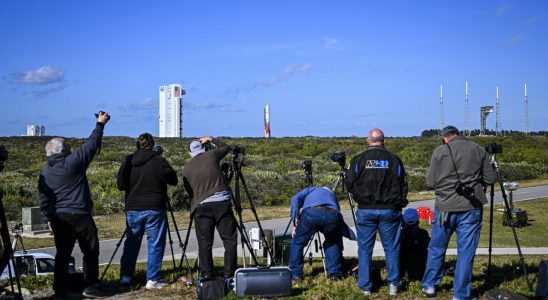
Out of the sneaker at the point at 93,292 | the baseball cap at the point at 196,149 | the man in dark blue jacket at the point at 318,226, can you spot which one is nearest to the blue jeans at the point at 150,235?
the sneaker at the point at 93,292

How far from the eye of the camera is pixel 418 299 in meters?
6.85

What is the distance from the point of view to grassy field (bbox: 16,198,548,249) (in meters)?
16.5

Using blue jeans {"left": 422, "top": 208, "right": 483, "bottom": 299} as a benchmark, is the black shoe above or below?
below

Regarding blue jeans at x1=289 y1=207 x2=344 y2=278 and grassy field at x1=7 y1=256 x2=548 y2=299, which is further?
blue jeans at x1=289 y1=207 x2=344 y2=278

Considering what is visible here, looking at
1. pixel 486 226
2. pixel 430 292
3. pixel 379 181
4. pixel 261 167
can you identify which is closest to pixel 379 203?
pixel 379 181

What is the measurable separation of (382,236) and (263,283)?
1420 mm

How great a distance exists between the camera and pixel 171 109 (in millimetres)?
66812

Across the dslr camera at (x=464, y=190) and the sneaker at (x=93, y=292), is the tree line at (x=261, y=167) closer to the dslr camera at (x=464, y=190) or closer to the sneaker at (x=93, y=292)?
the sneaker at (x=93, y=292)

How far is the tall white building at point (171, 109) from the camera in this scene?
216 feet

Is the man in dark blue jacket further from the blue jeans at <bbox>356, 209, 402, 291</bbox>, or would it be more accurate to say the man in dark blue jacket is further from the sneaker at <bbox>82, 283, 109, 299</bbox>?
the sneaker at <bbox>82, 283, 109, 299</bbox>

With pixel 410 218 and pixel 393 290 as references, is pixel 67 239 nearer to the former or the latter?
pixel 393 290

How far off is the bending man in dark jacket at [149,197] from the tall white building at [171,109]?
5883cm

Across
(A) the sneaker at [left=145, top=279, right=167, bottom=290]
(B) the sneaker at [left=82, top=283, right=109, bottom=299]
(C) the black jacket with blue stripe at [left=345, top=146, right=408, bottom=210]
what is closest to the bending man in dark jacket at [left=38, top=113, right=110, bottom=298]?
(B) the sneaker at [left=82, top=283, right=109, bottom=299]

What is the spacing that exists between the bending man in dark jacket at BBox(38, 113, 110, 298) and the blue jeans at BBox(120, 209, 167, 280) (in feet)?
2.25
